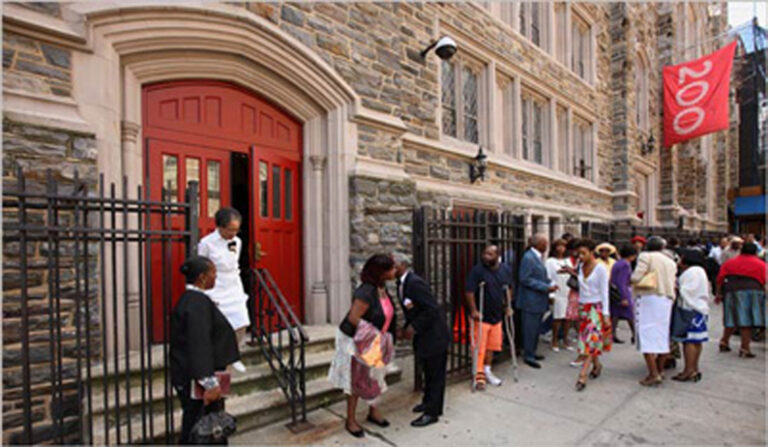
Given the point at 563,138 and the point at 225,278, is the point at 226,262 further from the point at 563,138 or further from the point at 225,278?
the point at 563,138

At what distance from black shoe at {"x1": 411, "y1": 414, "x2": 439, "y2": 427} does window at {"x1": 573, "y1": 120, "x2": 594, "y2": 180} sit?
11.5 metres

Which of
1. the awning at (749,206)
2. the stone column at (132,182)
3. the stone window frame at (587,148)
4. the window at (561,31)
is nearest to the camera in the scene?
the stone column at (132,182)

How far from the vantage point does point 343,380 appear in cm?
355

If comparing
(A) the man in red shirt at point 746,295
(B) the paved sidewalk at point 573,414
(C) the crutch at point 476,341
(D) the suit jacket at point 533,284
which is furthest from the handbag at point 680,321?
(C) the crutch at point 476,341

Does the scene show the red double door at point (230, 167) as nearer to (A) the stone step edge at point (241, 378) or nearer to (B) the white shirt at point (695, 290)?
(A) the stone step edge at point (241, 378)

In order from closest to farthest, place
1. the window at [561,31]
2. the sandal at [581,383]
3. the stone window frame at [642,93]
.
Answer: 1. the sandal at [581,383]
2. the window at [561,31]
3. the stone window frame at [642,93]

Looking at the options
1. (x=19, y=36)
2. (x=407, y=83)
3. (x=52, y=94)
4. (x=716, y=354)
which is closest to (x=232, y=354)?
(x=52, y=94)

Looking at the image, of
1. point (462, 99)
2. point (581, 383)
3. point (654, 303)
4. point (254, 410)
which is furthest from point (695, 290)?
point (462, 99)

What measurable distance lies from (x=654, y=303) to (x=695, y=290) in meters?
0.58

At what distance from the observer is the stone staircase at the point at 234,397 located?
3.29 metres

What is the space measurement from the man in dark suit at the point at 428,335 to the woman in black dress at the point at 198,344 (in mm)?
1739

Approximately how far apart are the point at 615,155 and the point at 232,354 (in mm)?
15486

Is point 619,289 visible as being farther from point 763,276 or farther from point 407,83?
point 407,83

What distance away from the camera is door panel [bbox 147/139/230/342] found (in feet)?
14.6
